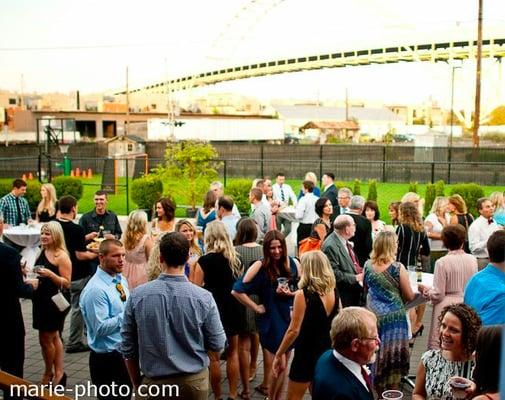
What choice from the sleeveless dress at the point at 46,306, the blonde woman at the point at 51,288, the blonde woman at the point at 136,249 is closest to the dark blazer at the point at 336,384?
the blonde woman at the point at 51,288

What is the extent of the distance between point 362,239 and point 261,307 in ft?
7.20

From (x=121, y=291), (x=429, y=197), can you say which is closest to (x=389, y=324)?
(x=121, y=291)

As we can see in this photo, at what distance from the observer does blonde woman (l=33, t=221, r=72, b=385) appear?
17.6 ft

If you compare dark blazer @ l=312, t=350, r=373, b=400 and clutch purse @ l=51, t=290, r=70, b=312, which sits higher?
dark blazer @ l=312, t=350, r=373, b=400

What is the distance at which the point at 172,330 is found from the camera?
3496 millimetres

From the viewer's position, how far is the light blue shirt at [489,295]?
4105mm

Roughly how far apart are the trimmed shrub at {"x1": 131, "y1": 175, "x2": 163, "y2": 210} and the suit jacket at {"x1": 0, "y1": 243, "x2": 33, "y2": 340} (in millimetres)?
12266

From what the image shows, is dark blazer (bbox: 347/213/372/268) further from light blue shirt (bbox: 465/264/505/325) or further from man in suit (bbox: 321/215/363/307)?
light blue shirt (bbox: 465/264/505/325)

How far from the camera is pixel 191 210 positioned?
53.4 ft

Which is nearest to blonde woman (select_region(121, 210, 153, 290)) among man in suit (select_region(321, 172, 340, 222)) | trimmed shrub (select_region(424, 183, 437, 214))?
man in suit (select_region(321, 172, 340, 222))

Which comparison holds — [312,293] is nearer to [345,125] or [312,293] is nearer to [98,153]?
[98,153]

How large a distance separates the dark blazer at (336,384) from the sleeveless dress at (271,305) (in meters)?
2.14

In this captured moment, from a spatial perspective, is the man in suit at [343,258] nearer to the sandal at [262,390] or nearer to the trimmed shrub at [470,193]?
the sandal at [262,390]

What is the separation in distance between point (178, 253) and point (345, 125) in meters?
71.8
